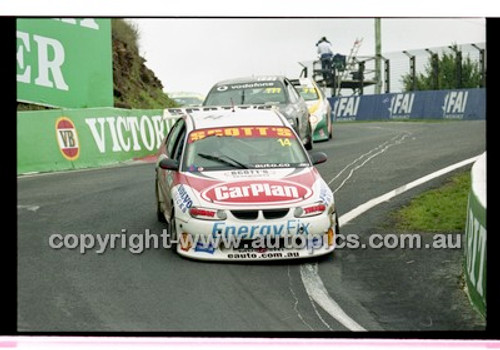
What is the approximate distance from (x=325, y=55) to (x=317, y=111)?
6.20 m

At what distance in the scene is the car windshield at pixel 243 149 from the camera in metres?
8.44

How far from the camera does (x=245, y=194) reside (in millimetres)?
7879

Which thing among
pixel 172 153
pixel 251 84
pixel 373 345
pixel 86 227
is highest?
pixel 251 84

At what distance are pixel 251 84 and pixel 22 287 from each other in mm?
6389

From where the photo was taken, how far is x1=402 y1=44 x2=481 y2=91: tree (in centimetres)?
1085

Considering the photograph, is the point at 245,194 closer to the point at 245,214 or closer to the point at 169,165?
the point at 245,214

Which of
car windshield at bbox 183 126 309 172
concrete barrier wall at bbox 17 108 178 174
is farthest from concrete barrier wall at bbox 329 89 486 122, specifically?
car windshield at bbox 183 126 309 172

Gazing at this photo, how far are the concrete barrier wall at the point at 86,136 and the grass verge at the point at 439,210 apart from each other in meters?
6.00

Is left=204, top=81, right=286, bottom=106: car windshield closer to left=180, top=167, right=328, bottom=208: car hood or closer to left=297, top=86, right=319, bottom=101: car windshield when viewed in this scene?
left=297, top=86, right=319, bottom=101: car windshield

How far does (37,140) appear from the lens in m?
14.0

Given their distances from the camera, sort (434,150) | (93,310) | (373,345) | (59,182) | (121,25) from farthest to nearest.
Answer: (434,150) < (59,182) < (121,25) < (93,310) < (373,345)

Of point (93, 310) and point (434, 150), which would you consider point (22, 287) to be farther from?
point (434, 150)

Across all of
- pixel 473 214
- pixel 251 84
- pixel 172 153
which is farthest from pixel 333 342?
pixel 251 84

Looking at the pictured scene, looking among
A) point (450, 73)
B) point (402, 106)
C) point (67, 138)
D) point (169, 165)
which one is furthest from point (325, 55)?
point (402, 106)
